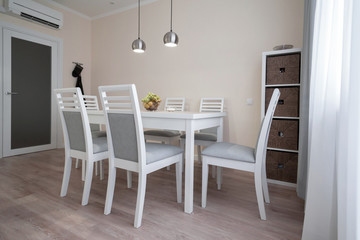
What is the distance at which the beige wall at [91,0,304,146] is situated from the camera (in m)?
2.75

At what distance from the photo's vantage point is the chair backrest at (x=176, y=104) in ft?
10.7

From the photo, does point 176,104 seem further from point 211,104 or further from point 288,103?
point 288,103

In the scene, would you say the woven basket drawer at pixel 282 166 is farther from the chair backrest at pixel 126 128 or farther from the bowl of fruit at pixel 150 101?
the chair backrest at pixel 126 128

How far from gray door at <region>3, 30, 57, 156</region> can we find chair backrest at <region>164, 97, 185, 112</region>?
228 centimetres

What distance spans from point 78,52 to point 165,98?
2.30 meters

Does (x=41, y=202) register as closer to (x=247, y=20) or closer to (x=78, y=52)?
(x=247, y=20)

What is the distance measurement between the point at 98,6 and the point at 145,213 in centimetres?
401

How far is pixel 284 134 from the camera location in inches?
90.4

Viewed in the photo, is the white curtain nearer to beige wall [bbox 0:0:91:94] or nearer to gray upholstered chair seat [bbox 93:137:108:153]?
gray upholstered chair seat [bbox 93:137:108:153]

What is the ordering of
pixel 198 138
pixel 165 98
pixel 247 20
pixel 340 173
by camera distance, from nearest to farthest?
pixel 340 173 < pixel 198 138 < pixel 247 20 < pixel 165 98

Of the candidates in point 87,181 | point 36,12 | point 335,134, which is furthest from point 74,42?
point 335,134

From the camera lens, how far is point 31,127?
3.67m

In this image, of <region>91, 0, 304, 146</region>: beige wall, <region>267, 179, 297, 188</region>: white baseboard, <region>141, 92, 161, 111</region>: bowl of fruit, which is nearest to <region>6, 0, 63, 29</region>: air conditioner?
<region>91, 0, 304, 146</region>: beige wall

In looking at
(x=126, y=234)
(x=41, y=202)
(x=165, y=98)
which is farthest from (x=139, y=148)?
(x=165, y=98)
